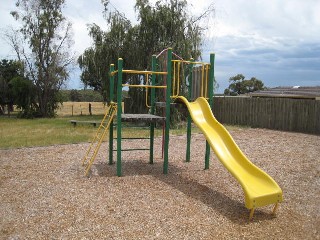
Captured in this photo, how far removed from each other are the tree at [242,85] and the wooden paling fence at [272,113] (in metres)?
24.1

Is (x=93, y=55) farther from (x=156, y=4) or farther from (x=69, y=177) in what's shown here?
(x=69, y=177)

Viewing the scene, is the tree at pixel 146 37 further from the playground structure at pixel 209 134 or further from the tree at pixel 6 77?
the tree at pixel 6 77

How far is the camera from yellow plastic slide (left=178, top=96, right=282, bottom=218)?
15.0 feet

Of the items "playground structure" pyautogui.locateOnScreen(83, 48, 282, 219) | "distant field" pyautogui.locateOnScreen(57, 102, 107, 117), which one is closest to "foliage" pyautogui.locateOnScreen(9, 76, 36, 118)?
"distant field" pyautogui.locateOnScreen(57, 102, 107, 117)

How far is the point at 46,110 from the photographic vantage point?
2870 cm

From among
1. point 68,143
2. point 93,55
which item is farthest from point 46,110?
point 68,143

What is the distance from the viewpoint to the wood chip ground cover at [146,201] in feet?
13.3

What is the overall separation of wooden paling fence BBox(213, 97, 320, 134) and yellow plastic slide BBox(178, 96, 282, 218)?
9.80m

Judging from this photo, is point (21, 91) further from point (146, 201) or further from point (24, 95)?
point (146, 201)

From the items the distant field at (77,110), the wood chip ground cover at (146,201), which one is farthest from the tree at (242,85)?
the wood chip ground cover at (146,201)

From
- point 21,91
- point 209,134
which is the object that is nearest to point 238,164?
point 209,134

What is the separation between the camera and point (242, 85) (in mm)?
44094

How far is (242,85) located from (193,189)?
131 ft

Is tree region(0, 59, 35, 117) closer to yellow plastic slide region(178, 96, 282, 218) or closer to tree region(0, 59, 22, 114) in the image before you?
tree region(0, 59, 22, 114)
